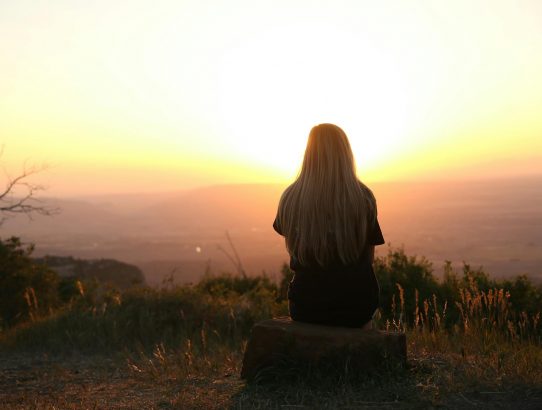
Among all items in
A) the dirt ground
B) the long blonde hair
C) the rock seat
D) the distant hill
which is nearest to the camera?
the dirt ground

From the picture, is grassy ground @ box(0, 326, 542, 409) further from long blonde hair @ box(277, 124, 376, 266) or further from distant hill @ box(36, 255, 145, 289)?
distant hill @ box(36, 255, 145, 289)

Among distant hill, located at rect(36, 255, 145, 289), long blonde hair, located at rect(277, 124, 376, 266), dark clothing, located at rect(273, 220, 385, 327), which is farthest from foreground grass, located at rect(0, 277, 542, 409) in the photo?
distant hill, located at rect(36, 255, 145, 289)

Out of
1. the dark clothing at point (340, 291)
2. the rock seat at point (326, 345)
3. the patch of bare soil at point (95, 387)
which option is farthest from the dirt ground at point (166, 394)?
the dark clothing at point (340, 291)

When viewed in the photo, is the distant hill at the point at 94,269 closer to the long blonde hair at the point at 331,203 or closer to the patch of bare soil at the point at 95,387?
the patch of bare soil at the point at 95,387

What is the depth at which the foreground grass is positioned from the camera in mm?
4180

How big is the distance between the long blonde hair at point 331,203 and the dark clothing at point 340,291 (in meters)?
0.09

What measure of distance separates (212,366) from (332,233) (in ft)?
Result: 6.54

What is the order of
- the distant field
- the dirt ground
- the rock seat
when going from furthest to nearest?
the distant field, the rock seat, the dirt ground

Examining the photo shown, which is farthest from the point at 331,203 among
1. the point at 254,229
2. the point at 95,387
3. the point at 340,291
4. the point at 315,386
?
the point at 254,229

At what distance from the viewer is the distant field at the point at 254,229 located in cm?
2825

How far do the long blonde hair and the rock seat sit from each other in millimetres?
570

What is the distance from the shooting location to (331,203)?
4.56 m

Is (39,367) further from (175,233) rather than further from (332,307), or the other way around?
(175,233)

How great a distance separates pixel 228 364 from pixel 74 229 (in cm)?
11118
